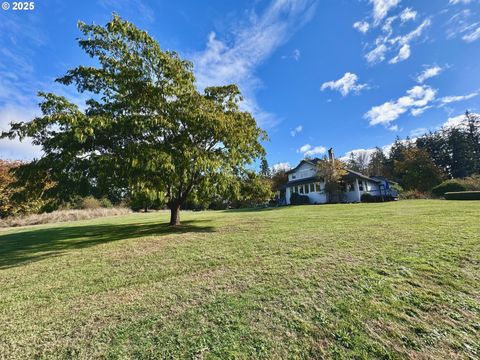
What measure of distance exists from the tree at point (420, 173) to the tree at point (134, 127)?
42.4 metres

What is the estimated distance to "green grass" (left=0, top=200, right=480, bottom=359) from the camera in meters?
2.60

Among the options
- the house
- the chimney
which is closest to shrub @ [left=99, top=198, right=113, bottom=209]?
the house

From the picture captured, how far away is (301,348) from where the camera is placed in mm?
2539

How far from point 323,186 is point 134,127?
2556 centimetres

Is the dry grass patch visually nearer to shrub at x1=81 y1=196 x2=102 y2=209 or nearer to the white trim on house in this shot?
shrub at x1=81 y1=196 x2=102 y2=209

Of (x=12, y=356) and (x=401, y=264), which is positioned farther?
(x=401, y=264)

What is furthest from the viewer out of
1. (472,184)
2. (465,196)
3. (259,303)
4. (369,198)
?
(472,184)

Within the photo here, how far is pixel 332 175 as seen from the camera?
26.5m

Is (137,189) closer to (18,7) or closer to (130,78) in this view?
(130,78)

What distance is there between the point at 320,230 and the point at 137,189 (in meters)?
6.29

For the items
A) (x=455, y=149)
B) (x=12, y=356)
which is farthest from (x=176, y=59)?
(x=455, y=149)

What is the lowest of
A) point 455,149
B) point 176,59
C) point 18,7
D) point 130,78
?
point 130,78

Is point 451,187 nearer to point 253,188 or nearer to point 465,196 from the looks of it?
point 465,196

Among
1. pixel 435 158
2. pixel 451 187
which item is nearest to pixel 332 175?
pixel 451 187
